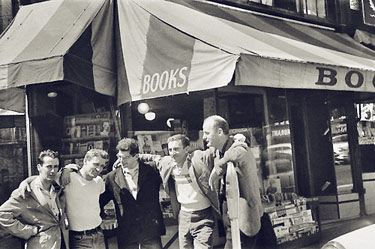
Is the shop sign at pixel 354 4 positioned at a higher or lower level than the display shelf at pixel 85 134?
higher

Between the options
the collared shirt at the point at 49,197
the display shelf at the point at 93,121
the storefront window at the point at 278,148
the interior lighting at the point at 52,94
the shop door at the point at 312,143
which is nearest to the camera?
the collared shirt at the point at 49,197

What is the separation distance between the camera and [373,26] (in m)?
12.5

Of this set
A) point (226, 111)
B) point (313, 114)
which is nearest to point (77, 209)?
point (226, 111)

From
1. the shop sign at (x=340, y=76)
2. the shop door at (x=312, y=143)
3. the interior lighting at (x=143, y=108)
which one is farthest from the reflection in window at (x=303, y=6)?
the interior lighting at (x=143, y=108)

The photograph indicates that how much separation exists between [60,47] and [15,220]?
2.62 meters

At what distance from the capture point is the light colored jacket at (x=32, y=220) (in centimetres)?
493

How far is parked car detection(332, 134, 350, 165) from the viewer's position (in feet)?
38.6

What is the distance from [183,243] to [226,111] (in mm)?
3705

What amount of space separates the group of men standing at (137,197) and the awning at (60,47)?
56.9 inches

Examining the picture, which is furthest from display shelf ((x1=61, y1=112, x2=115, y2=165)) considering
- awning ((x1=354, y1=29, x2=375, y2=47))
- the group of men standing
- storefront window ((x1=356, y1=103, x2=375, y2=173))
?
storefront window ((x1=356, y1=103, x2=375, y2=173))

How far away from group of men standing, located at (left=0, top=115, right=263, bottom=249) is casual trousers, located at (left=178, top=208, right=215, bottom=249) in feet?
0.04

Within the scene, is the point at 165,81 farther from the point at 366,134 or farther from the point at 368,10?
the point at 366,134

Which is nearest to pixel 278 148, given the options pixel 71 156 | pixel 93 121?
pixel 93 121

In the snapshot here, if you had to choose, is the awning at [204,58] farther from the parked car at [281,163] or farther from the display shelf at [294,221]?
the parked car at [281,163]
